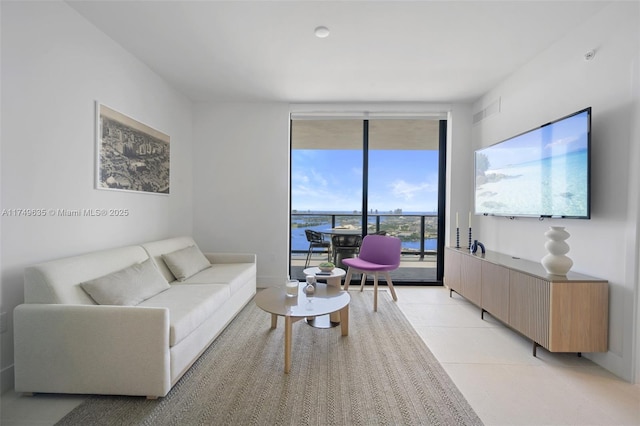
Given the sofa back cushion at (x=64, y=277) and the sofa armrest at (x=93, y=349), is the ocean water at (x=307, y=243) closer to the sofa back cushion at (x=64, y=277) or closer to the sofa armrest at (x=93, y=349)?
the sofa back cushion at (x=64, y=277)

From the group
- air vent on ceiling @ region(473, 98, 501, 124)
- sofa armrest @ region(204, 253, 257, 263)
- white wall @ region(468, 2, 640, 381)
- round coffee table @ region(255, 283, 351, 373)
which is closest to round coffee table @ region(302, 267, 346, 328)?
round coffee table @ region(255, 283, 351, 373)

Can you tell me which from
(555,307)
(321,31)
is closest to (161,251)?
(321,31)

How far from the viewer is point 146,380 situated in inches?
65.5

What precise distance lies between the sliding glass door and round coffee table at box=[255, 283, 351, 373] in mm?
1914

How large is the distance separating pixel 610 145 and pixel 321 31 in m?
2.43

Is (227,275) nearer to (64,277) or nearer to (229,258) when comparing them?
(229,258)

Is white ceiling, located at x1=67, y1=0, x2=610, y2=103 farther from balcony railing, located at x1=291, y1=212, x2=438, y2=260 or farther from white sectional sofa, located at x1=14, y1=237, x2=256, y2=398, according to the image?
balcony railing, located at x1=291, y1=212, x2=438, y2=260

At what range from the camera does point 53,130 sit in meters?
2.04

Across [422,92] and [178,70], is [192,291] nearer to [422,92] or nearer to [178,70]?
[178,70]

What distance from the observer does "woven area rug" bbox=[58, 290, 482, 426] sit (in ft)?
5.11

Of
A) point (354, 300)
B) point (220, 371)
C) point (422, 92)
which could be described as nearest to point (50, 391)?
point (220, 371)

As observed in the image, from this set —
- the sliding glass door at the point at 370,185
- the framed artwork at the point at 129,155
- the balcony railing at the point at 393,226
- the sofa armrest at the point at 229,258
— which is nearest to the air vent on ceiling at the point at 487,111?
the sliding glass door at the point at 370,185

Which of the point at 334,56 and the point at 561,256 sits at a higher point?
the point at 334,56

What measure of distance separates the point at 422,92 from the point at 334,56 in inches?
59.0
